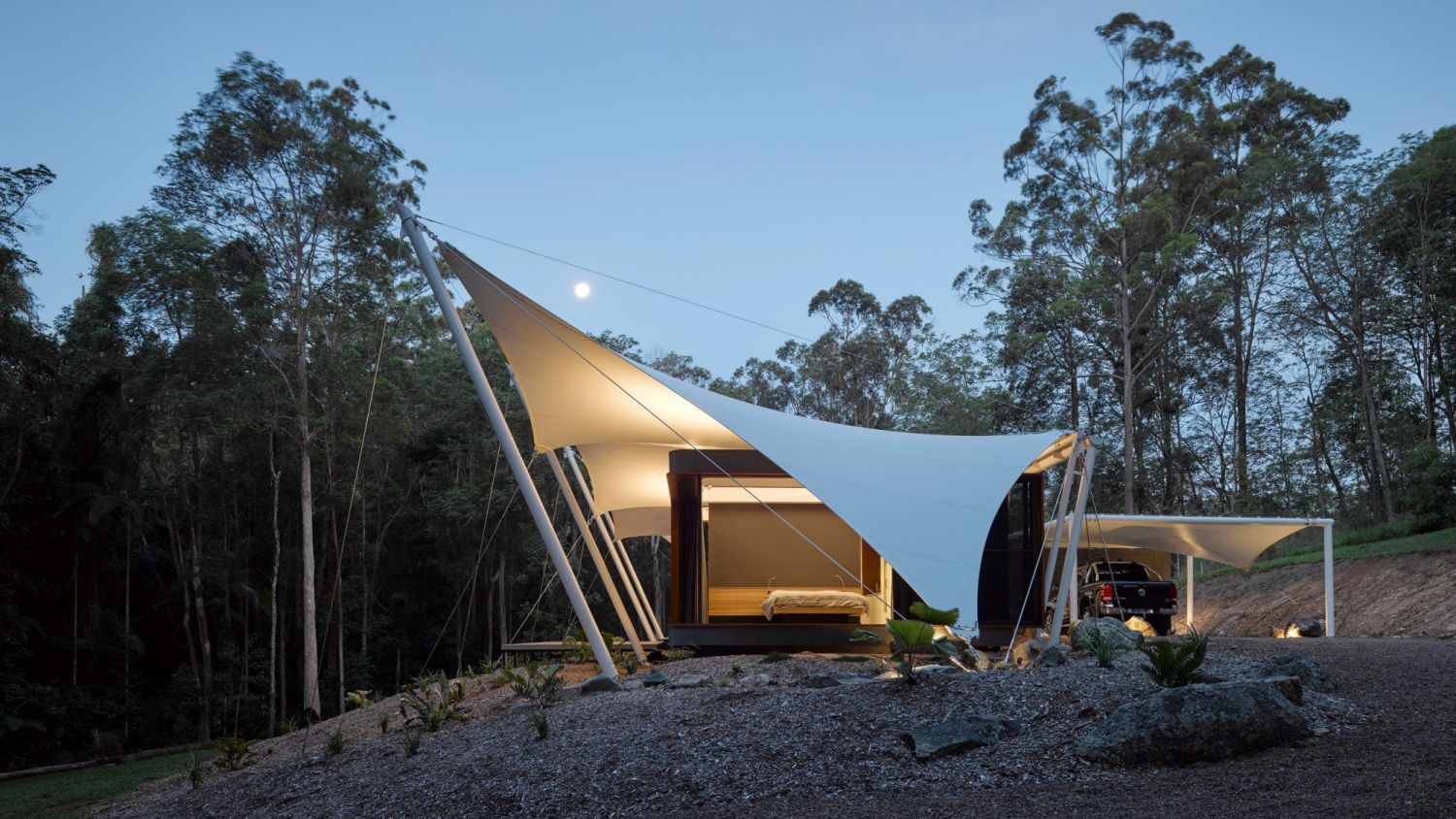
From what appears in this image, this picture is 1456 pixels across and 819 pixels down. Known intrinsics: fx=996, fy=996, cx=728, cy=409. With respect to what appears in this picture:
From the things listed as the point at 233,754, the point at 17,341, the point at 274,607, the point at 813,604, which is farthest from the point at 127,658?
the point at 813,604

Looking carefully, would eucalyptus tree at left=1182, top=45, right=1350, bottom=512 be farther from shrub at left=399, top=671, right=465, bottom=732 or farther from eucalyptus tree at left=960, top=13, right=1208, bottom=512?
shrub at left=399, top=671, right=465, bottom=732

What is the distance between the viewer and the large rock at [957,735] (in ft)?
16.3

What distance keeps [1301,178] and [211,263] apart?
80.7ft

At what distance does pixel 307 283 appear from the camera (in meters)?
17.7

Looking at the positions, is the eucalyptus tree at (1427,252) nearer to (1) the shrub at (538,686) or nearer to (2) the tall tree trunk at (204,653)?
(1) the shrub at (538,686)

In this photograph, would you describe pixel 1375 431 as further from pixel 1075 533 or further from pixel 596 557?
pixel 596 557

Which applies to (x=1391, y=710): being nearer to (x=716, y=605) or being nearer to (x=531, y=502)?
(x=531, y=502)

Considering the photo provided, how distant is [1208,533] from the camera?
14703 mm

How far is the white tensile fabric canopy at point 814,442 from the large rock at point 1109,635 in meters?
1.07

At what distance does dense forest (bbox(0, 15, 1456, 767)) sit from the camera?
16.8 metres

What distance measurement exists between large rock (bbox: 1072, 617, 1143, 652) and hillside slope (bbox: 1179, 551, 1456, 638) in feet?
18.2

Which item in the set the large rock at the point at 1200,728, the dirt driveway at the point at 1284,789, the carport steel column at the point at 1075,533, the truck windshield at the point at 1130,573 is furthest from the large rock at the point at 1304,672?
the truck windshield at the point at 1130,573

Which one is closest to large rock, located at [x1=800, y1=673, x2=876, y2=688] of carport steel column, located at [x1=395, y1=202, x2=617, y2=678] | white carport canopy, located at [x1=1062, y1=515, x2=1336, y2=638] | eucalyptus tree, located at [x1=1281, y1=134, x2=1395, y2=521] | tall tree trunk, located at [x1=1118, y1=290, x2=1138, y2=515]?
carport steel column, located at [x1=395, y1=202, x2=617, y2=678]

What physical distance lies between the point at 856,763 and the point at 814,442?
434cm
